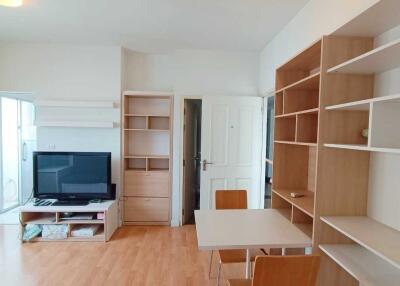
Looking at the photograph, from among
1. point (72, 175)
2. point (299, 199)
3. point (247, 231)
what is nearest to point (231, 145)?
point (299, 199)

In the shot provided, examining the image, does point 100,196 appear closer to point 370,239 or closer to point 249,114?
point 249,114

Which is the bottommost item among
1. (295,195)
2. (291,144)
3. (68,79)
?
(295,195)

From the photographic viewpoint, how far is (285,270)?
1.38m

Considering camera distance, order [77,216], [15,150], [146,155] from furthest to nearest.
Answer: [15,150] → [146,155] → [77,216]

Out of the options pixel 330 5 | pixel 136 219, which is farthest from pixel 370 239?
pixel 136 219

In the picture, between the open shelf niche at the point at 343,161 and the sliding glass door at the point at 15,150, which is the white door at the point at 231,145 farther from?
the sliding glass door at the point at 15,150

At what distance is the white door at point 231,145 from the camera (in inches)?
157

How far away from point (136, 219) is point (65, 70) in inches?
96.0

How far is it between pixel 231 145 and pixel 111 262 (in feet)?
7.18

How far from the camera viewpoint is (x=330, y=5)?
2143 mm

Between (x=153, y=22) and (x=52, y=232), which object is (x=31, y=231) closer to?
(x=52, y=232)

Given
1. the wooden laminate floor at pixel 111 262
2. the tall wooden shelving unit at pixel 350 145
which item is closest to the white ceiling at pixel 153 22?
the tall wooden shelving unit at pixel 350 145

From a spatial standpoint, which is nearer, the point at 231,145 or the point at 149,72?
the point at 231,145

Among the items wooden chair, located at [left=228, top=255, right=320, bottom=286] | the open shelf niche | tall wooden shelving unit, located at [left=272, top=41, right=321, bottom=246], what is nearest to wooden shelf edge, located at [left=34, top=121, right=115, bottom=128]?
tall wooden shelving unit, located at [left=272, top=41, right=321, bottom=246]
